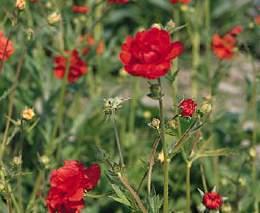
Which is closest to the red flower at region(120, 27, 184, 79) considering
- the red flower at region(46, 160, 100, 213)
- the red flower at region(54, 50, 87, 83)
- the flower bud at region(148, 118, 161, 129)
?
the flower bud at region(148, 118, 161, 129)

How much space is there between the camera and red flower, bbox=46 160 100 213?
1.98 metres

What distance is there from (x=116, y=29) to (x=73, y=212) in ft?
13.6

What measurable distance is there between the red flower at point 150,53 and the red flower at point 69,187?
0.34 metres

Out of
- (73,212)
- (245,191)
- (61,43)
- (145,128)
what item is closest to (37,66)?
(61,43)

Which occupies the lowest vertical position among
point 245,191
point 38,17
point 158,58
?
point 245,191

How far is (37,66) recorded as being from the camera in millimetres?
3408

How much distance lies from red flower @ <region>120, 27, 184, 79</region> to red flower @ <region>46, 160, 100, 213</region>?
1.12 ft

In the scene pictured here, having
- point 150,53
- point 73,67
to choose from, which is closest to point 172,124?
point 150,53

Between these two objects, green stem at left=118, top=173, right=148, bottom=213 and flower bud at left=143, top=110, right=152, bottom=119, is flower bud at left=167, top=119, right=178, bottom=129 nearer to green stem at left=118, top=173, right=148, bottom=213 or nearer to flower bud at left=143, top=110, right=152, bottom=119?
green stem at left=118, top=173, right=148, bottom=213

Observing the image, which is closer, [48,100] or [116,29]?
[48,100]

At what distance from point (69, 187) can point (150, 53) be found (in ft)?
1.33

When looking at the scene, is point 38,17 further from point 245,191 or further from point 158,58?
point 158,58

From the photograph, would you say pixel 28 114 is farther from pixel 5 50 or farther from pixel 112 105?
pixel 112 105

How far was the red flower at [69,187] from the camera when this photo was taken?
198 centimetres
